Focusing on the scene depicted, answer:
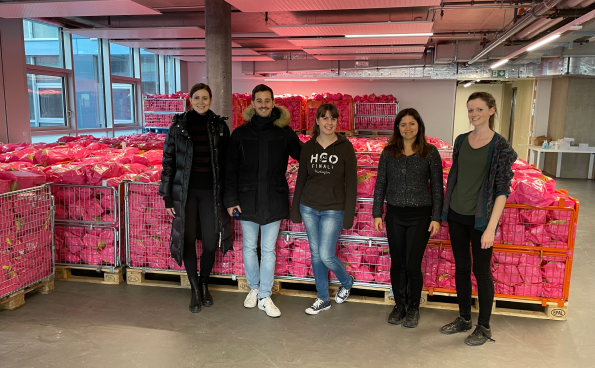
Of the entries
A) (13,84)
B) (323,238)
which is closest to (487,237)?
(323,238)

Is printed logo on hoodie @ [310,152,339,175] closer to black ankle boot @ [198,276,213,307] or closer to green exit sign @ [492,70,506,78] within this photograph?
black ankle boot @ [198,276,213,307]

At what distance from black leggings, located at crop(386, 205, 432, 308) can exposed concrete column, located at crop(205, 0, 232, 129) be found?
5093 millimetres

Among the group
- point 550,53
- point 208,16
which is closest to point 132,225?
point 208,16

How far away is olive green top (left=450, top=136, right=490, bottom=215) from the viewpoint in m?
3.19

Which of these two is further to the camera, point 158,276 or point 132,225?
point 158,276

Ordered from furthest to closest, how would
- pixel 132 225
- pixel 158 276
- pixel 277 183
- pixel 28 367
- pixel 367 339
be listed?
pixel 158 276, pixel 132 225, pixel 277 183, pixel 367 339, pixel 28 367

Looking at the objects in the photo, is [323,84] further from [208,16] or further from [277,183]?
[277,183]

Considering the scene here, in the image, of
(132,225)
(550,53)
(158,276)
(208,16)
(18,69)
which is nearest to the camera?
(132,225)

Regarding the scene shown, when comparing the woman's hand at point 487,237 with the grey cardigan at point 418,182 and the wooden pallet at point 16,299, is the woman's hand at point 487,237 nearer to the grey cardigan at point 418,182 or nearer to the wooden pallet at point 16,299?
the grey cardigan at point 418,182

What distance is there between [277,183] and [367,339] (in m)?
1.44

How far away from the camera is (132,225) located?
176 inches

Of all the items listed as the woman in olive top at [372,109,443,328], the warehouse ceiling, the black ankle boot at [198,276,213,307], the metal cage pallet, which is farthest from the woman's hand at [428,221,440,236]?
the warehouse ceiling

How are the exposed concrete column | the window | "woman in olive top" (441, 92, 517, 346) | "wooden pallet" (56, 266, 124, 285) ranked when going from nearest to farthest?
"woman in olive top" (441, 92, 517, 346) < "wooden pallet" (56, 266, 124, 285) < the exposed concrete column < the window

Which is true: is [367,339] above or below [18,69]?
below
